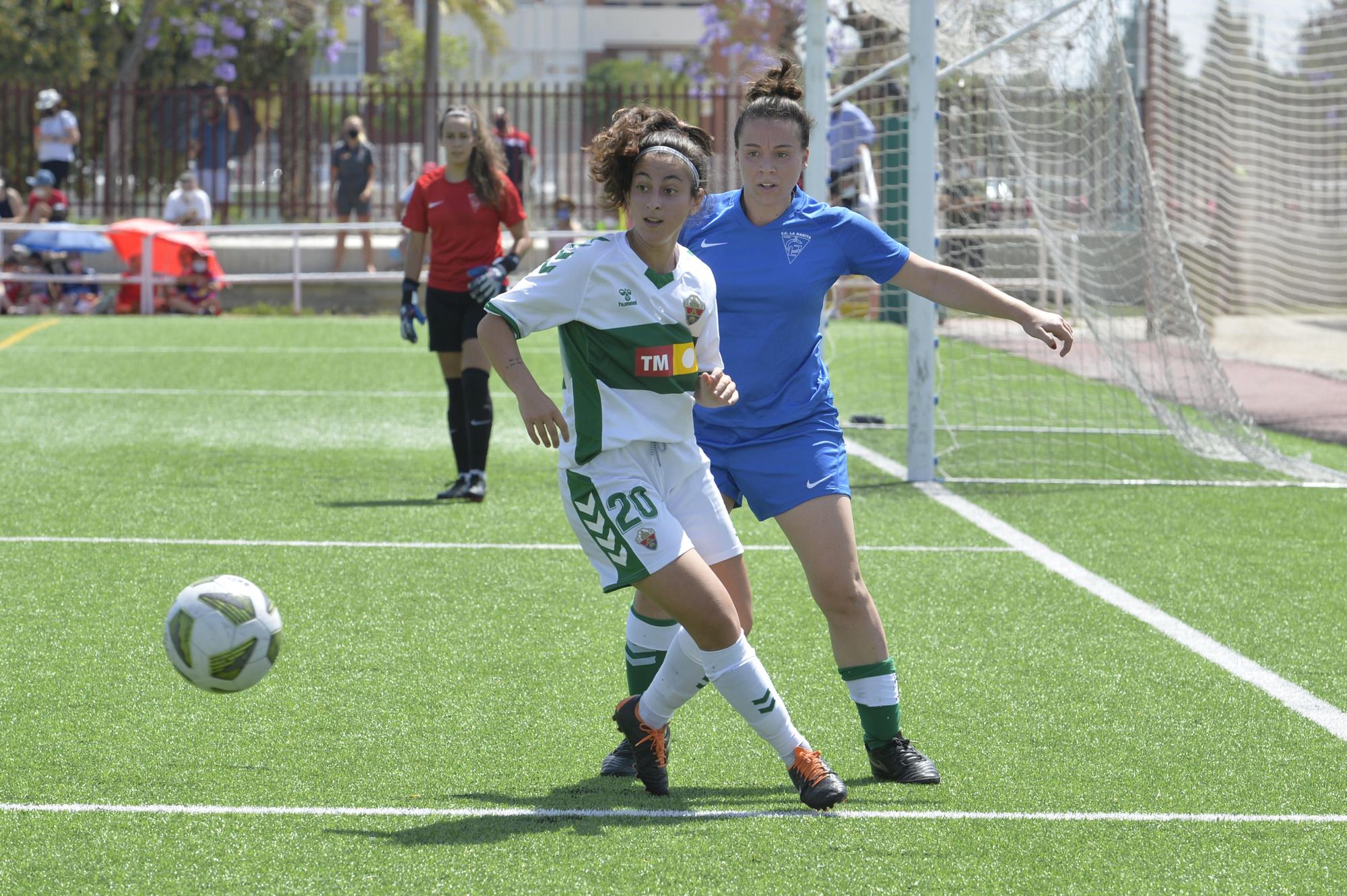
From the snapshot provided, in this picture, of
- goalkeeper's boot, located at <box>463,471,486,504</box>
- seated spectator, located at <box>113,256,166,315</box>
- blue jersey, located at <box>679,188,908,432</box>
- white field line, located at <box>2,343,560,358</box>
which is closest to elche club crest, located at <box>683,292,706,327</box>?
blue jersey, located at <box>679,188,908,432</box>

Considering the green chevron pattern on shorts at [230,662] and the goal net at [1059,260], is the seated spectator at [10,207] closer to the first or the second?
the goal net at [1059,260]

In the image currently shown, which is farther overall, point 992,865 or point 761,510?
point 761,510

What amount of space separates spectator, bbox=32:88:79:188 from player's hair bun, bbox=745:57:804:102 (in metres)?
20.1

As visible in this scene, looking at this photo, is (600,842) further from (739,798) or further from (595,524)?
(595,524)

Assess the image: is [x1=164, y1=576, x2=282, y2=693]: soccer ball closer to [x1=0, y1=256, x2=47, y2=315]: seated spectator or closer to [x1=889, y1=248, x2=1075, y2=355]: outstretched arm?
[x1=889, y1=248, x2=1075, y2=355]: outstretched arm

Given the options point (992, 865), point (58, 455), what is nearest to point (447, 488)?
point (58, 455)

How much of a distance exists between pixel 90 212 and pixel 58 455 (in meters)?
18.5

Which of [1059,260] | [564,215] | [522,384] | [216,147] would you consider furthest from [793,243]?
[216,147]

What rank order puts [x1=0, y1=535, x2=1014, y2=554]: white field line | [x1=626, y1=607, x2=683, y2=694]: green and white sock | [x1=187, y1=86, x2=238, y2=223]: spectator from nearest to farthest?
[x1=626, y1=607, x2=683, y2=694]: green and white sock → [x1=0, y1=535, x2=1014, y2=554]: white field line → [x1=187, y1=86, x2=238, y2=223]: spectator

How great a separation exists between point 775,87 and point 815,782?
6.44 feet

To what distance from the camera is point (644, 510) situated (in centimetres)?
415

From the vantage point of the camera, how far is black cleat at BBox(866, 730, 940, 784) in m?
4.53

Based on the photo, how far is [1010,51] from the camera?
12.1m

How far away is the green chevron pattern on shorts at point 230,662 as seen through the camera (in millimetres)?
4504
